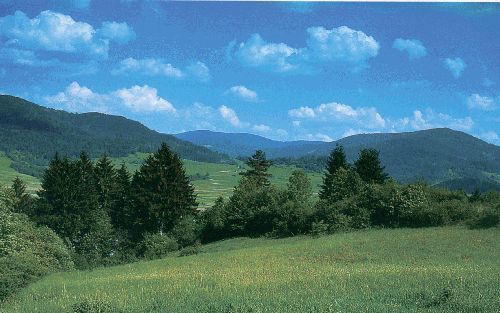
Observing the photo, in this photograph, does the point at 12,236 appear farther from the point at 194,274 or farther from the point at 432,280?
the point at 432,280

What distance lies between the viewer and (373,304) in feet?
57.4

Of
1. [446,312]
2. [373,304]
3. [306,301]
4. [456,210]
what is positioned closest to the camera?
[446,312]

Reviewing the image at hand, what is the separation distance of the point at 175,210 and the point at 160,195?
2.95 meters

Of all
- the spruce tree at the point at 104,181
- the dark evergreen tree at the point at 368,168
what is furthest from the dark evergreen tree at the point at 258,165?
the spruce tree at the point at 104,181

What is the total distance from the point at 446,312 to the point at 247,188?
5790 centimetres

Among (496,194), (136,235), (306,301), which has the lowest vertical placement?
(136,235)

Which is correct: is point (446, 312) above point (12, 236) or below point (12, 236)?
above

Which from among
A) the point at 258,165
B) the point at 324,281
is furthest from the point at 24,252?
the point at 258,165

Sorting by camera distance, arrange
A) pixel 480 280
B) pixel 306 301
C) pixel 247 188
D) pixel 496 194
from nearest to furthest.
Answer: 1. pixel 306 301
2. pixel 480 280
3. pixel 496 194
4. pixel 247 188

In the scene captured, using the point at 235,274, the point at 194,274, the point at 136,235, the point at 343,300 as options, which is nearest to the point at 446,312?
the point at 343,300

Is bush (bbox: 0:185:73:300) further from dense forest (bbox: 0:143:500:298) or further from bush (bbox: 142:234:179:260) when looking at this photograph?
bush (bbox: 142:234:179:260)

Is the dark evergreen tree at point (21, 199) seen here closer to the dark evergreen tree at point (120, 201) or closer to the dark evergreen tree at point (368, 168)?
the dark evergreen tree at point (120, 201)

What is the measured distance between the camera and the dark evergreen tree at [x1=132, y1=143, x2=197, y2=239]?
7156 centimetres

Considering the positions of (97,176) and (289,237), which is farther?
(97,176)
